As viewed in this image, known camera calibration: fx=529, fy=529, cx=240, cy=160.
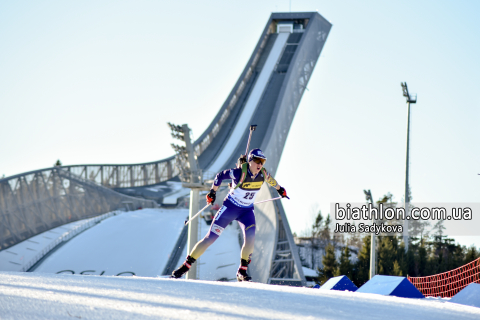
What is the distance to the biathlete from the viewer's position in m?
6.88

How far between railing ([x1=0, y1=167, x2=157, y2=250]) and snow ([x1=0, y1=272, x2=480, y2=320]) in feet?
95.2

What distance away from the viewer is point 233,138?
45.9 m

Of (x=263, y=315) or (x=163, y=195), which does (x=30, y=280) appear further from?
(x=163, y=195)

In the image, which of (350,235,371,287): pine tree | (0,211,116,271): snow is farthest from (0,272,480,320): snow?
(350,235,371,287): pine tree

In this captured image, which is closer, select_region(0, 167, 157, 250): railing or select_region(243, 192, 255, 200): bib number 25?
select_region(243, 192, 255, 200): bib number 25

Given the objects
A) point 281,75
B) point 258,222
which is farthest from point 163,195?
point 258,222

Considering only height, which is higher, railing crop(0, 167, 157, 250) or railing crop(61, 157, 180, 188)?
railing crop(61, 157, 180, 188)

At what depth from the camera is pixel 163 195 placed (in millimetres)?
47156

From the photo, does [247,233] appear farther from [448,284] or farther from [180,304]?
[448,284]

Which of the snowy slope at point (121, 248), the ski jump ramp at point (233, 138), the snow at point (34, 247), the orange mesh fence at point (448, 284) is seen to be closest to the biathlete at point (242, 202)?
the orange mesh fence at point (448, 284)

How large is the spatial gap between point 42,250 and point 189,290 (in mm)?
29064

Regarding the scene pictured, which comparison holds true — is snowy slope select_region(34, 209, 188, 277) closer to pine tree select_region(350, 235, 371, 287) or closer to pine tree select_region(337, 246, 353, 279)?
pine tree select_region(337, 246, 353, 279)

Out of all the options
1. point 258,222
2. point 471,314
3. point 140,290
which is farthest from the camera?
point 258,222

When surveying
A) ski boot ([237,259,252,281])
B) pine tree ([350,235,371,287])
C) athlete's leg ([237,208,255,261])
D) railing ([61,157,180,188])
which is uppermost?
railing ([61,157,180,188])
